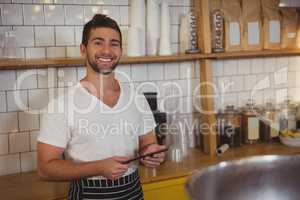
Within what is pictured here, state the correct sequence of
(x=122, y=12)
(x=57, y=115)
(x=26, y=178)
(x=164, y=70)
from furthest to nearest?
(x=164, y=70) < (x=122, y=12) < (x=26, y=178) < (x=57, y=115)

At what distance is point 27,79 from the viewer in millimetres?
2055

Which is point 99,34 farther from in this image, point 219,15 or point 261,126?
point 261,126

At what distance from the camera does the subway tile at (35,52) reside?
204cm

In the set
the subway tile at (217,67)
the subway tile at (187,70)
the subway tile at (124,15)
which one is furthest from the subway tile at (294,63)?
the subway tile at (124,15)

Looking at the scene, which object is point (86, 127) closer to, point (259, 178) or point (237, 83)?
point (259, 178)

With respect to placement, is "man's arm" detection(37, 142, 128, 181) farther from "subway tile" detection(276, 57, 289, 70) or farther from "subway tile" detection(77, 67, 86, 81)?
"subway tile" detection(276, 57, 289, 70)

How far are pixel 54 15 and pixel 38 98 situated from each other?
1.37ft

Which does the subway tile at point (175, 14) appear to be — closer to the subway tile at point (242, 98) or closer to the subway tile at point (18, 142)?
the subway tile at point (242, 98)

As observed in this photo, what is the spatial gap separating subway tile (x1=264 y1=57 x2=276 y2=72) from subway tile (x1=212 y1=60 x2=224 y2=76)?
1.07ft

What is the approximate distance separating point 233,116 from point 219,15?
0.59 meters

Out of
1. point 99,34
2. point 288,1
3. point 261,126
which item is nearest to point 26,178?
point 99,34

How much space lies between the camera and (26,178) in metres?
1.97

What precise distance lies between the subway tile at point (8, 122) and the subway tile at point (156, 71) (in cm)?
76

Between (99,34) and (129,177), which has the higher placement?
(99,34)
